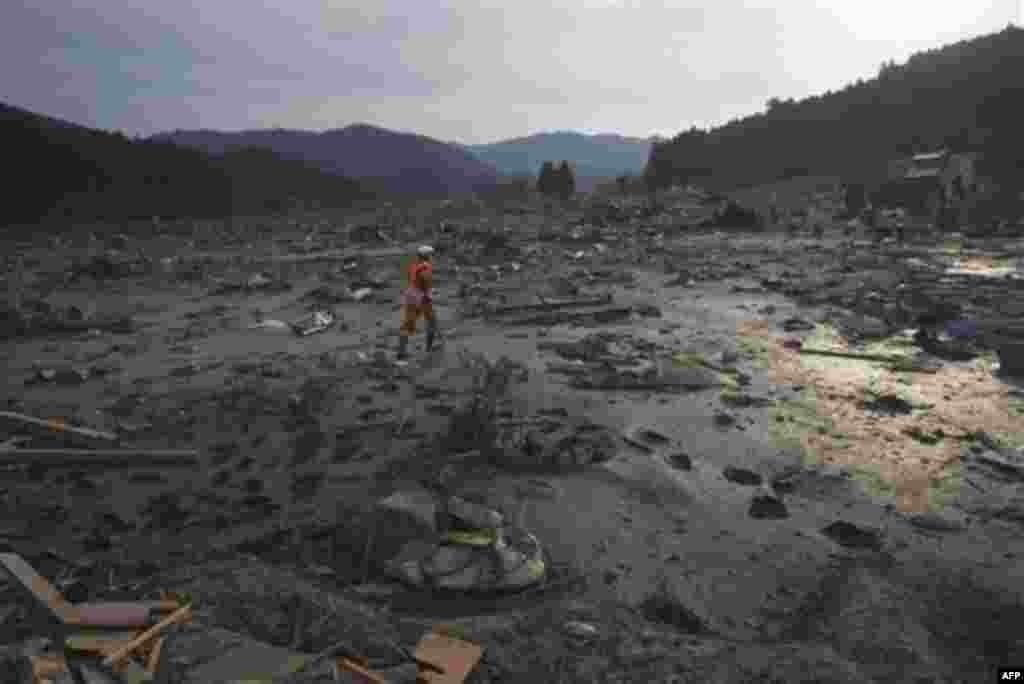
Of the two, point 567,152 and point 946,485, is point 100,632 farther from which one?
point 567,152

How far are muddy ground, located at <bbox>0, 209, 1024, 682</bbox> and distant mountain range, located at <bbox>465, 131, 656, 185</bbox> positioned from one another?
337 feet

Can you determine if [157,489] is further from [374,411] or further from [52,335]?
[52,335]

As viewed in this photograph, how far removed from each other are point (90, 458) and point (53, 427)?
0.60m

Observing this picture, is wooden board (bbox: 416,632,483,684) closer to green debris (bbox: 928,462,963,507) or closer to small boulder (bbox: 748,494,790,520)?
small boulder (bbox: 748,494,790,520)

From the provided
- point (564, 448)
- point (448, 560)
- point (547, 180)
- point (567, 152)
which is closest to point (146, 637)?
point (448, 560)

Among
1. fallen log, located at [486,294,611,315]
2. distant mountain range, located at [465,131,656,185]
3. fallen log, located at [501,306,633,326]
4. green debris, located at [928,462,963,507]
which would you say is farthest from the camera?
distant mountain range, located at [465,131,656,185]

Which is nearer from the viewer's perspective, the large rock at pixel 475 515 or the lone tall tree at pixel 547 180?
the large rock at pixel 475 515

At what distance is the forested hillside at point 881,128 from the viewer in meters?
26.4

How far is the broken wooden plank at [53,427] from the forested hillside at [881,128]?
26.7m

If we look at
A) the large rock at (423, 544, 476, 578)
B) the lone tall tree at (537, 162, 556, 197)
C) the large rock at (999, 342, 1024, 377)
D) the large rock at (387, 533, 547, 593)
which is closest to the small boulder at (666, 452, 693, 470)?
the large rock at (387, 533, 547, 593)

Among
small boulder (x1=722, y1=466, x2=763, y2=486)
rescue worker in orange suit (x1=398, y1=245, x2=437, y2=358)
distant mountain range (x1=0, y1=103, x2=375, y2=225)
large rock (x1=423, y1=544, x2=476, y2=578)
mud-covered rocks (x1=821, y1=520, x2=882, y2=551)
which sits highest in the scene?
distant mountain range (x1=0, y1=103, x2=375, y2=225)

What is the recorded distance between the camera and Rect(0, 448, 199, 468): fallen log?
14.7 feet

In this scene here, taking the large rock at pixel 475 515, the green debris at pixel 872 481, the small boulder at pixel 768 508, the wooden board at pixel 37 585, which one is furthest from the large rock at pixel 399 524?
the green debris at pixel 872 481

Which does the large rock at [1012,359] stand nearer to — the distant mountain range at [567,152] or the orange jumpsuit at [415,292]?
the orange jumpsuit at [415,292]
